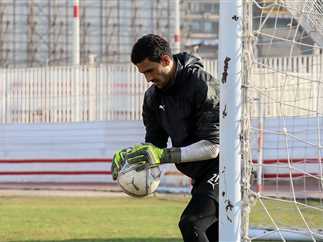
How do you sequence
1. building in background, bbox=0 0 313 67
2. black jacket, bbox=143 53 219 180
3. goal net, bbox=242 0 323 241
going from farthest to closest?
building in background, bbox=0 0 313 67 < black jacket, bbox=143 53 219 180 < goal net, bbox=242 0 323 241

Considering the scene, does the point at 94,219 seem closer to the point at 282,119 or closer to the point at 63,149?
the point at 282,119

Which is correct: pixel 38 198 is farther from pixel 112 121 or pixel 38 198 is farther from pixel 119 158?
pixel 119 158

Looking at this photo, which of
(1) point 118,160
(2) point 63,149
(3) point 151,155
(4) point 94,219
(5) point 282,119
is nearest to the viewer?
(3) point 151,155

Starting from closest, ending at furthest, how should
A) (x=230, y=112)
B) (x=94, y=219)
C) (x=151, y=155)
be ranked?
(x=230, y=112)
(x=151, y=155)
(x=94, y=219)

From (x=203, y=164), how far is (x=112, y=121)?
13.0 metres

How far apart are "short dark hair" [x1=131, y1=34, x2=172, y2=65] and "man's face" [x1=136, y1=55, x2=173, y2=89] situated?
0.03 m

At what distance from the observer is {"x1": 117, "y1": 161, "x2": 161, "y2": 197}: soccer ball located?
4746 mm

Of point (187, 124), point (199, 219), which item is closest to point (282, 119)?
point (187, 124)

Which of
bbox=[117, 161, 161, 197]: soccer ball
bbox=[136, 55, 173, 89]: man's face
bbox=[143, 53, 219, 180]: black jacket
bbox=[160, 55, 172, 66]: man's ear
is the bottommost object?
bbox=[117, 161, 161, 197]: soccer ball

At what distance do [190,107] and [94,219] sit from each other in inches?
244

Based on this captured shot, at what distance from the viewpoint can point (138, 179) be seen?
4797 millimetres

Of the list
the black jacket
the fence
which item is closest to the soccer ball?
the black jacket

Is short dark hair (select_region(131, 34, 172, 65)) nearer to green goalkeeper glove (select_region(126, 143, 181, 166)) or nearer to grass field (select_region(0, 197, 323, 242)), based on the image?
green goalkeeper glove (select_region(126, 143, 181, 166))

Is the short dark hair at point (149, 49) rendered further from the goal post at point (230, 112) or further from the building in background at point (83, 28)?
the building in background at point (83, 28)
